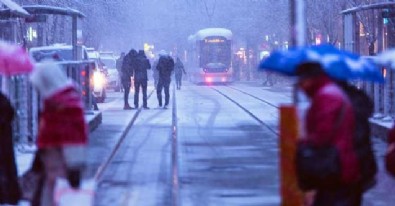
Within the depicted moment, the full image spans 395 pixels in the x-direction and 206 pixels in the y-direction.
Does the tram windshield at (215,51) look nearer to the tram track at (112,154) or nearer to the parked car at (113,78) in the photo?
the parked car at (113,78)

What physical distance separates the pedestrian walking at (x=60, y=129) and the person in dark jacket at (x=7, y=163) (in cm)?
241

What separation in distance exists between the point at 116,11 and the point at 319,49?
6137 centimetres

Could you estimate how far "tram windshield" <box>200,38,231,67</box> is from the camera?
2665 inches

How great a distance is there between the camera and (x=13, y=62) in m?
11.5

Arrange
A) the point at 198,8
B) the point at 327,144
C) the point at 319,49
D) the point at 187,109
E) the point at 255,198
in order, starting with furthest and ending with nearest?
the point at 198,8 → the point at 187,109 → the point at 255,198 → the point at 319,49 → the point at 327,144

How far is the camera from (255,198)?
1394 centimetres

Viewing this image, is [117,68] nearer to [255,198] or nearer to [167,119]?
[167,119]

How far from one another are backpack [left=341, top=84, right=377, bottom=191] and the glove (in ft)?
7.08

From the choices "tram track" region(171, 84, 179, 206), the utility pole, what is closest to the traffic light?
"tram track" region(171, 84, 179, 206)

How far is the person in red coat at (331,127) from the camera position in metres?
7.93

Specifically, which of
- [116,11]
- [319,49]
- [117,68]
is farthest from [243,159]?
[116,11]

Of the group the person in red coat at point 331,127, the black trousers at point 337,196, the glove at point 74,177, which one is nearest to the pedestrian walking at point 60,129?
the glove at point 74,177

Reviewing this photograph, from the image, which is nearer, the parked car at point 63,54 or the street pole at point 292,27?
the street pole at point 292,27

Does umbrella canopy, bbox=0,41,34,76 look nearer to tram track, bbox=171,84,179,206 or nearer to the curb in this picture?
tram track, bbox=171,84,179,206
